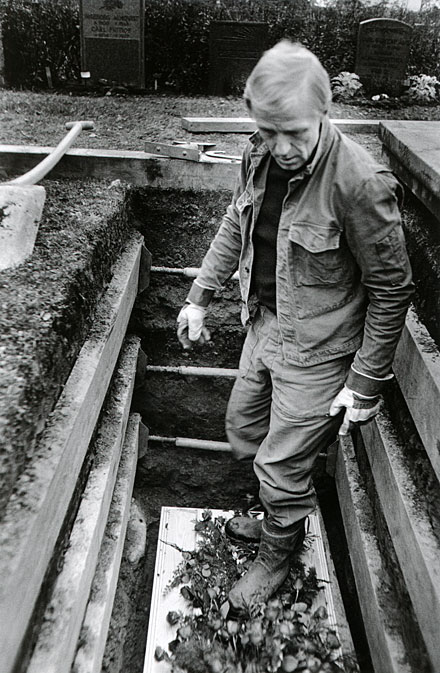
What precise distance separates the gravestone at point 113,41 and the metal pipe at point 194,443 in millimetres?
5398

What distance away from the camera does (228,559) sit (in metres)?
3.15

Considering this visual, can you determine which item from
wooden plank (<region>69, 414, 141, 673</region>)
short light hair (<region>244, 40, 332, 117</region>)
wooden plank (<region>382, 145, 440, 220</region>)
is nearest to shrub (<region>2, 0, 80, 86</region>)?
wooden plank (<region>382, 145, 440, 220</region>)

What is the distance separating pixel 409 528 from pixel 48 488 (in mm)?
1413

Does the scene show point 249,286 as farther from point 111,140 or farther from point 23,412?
point 111,140

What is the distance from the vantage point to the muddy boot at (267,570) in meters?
2.82

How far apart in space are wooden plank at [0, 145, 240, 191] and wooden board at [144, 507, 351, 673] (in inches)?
88.3

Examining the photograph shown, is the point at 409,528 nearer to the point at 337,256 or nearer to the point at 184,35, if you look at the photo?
the point at 337,256

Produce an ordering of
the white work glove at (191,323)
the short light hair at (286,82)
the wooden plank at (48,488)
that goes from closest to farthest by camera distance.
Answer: the wooden plank at (48,488)
the short light hair at (286,82)
the white work glove at (191,323)

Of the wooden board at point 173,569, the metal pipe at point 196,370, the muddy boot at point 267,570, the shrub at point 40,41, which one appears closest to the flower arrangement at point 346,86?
the shrub at point 40,41

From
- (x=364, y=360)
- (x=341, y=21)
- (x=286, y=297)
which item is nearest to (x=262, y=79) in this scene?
(x=286, y=297)

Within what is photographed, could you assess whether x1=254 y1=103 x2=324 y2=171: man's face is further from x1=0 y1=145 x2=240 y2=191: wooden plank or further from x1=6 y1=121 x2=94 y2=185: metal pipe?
x1=0 y1=145 x2=240 y2=191: wooden plank

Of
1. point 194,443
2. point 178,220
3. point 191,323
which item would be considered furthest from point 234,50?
point 191,323

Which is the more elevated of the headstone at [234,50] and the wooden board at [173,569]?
the headstone at [234,50]

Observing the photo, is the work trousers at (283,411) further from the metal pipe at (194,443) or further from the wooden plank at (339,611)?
the metal pipe at (194,443)
